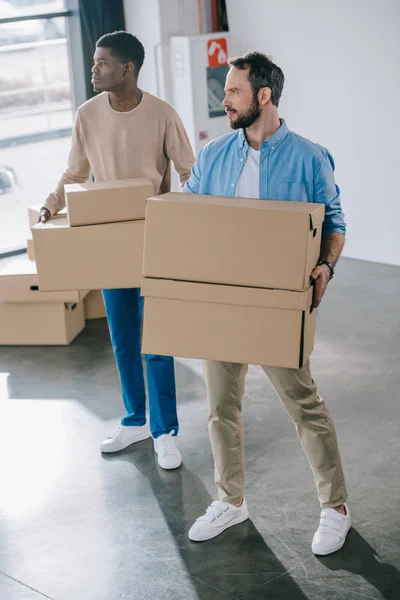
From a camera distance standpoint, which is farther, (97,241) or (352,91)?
(352,91)

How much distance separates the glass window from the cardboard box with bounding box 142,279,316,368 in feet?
13.5

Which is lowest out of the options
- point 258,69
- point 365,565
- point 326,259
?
point 365,565

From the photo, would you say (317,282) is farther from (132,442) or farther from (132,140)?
(132,442)

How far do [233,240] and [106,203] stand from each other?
72 cm

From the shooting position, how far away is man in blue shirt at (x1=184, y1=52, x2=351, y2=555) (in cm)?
241

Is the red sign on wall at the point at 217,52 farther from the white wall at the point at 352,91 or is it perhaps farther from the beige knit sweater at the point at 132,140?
the beige knit sweater at the point at 132,140

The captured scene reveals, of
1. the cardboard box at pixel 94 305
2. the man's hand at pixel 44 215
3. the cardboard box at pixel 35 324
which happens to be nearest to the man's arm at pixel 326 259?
the man's hand at pixel 44 215

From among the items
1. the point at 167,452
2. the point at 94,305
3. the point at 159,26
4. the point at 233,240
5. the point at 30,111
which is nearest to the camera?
the point at 233,240

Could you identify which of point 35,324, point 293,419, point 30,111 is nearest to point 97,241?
point 293,419

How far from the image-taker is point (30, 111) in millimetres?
6254

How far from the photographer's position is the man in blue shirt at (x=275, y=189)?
2.41m

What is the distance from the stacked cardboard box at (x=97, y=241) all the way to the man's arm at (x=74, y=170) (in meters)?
0.26

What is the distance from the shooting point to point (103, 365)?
4258 millimetres

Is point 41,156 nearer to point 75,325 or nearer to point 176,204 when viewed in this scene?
point 75,325
